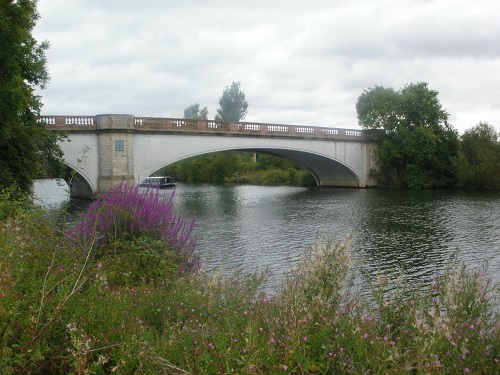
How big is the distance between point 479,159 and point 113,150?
78.6ft

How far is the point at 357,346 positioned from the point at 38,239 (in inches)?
Answer: 174

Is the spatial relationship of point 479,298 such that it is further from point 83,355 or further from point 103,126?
point 103,126

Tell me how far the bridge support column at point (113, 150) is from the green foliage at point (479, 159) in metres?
22.4

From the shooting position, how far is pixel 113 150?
2648 cm

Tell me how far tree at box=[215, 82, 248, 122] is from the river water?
162 ft

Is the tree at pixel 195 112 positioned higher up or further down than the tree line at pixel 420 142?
higher up

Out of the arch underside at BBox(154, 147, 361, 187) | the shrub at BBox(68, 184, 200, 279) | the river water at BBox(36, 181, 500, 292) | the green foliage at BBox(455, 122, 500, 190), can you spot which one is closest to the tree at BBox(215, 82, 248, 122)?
the arch underside at BBox(154, 147, 361, 187)

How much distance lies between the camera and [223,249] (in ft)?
42.7

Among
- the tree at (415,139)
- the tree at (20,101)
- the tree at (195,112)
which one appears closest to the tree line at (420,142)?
the tree at (415,139)

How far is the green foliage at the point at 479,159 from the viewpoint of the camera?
33.2 meters

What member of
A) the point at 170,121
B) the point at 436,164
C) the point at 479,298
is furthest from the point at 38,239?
the point at 436,164

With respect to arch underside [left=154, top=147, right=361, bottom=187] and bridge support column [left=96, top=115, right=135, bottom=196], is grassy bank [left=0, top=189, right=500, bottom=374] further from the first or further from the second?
arch underside [left=154, top=147, right=361, bottom=187]

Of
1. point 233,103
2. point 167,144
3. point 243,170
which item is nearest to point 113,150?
point 167,144

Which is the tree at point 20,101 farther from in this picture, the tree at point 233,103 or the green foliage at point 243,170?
the tree at point 233,103
